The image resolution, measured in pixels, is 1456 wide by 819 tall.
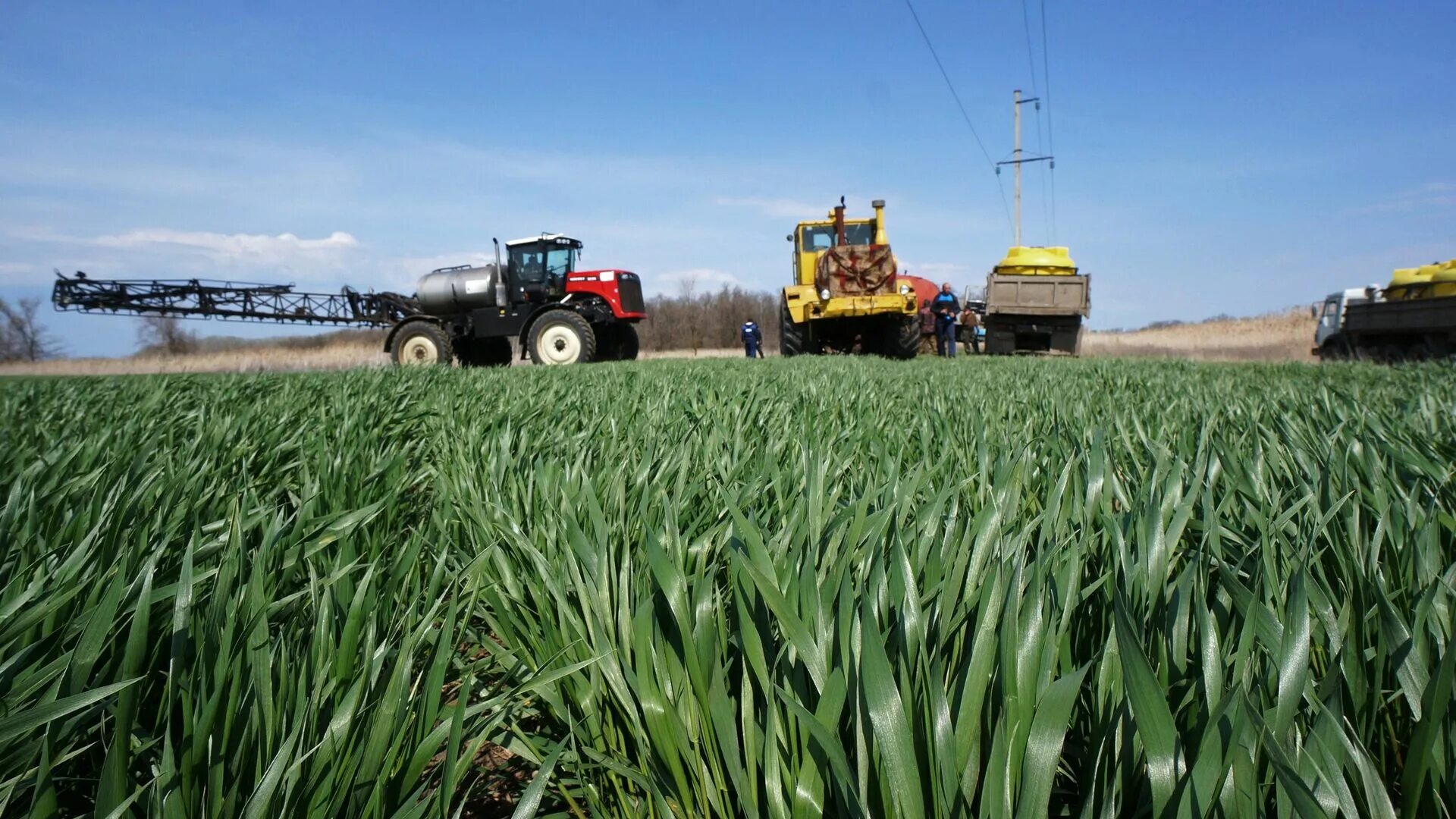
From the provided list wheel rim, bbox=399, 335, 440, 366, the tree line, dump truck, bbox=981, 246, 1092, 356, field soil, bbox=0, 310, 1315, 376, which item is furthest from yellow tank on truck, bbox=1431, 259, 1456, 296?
the tree line

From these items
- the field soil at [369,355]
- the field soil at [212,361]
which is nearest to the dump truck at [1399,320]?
the field soil at [369,355]

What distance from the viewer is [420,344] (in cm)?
1330

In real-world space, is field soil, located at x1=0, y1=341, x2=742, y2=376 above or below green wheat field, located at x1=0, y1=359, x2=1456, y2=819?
above

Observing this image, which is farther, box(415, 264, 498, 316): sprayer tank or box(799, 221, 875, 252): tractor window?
box(799, 221, 875, 252): tractor window

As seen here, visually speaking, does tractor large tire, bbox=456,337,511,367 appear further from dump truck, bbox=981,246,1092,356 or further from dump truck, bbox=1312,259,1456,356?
dump truck, bbox=1312,259,1456,356

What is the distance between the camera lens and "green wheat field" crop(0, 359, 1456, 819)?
2.26ft

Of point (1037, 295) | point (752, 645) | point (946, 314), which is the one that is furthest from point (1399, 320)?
point (752, 645)

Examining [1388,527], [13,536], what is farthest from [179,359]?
[1388,527]

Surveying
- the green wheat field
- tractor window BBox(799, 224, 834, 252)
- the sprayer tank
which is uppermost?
tractor window BBox(799, 224, 834, 252)

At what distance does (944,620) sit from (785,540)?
35 cm

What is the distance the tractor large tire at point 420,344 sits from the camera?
1304cm

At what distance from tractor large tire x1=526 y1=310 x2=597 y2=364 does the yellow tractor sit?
364cm

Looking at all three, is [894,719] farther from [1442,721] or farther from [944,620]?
[1442,721]

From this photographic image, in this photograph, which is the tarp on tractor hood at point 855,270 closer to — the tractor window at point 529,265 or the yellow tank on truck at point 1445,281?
the tractor window at point 529,265
